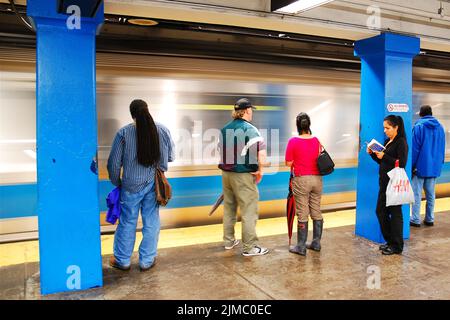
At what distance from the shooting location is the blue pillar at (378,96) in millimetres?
4441

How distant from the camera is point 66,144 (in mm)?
3129

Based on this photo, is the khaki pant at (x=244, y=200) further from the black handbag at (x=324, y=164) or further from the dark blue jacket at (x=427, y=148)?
the dark blue jacket at (x=427, y=148)

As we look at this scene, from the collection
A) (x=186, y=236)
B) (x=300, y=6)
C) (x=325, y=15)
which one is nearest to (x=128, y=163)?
(x=186, y=236)

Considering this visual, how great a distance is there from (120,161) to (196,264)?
4.01ft

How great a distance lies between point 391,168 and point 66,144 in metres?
3.01

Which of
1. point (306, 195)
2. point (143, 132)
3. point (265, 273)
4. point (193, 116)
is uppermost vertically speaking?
point (193, 116)

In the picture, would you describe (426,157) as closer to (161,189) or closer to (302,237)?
(302,237)

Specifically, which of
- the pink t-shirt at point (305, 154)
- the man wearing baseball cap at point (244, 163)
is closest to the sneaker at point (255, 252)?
the man wearing baseball cap at point (244, 163)

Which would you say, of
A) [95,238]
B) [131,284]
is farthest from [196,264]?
[95,238]

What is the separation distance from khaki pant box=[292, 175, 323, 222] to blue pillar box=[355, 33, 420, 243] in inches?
35.9

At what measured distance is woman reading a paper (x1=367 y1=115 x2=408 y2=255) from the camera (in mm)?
3963

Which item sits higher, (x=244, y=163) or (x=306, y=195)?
(x=244, y=163)

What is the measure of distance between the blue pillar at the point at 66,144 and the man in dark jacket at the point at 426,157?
405 centimetres

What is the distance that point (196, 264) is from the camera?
385 centimetres
